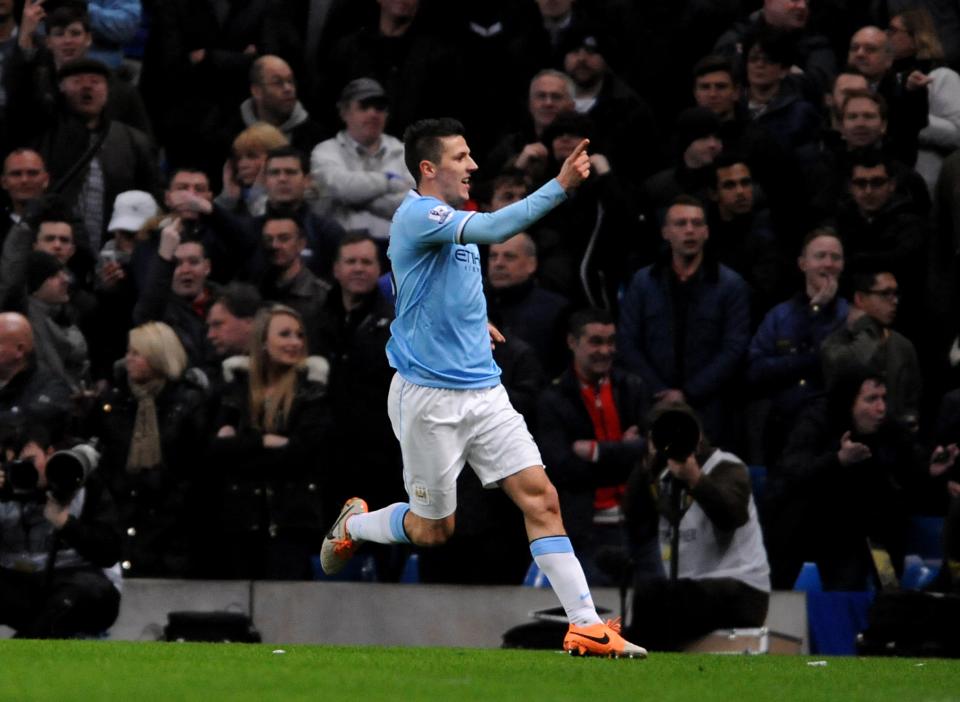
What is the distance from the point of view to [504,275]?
47.9ft

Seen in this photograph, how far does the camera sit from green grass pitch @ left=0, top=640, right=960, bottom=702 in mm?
8219

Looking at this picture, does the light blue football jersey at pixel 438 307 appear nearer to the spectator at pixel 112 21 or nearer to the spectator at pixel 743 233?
the spectator at pixel 743 233

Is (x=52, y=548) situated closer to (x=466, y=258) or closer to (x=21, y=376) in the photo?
(x=21, y=376)

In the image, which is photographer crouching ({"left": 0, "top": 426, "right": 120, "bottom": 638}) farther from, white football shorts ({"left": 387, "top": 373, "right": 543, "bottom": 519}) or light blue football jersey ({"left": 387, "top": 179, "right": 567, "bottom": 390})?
light blue football jersey ({"left": 387, "top": 179, "right": 567, "bottom": 390})

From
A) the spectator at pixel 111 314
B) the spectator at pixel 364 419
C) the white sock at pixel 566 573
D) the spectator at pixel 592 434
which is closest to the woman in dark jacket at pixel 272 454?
the spectator at pixel 364 419

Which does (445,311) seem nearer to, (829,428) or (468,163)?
(468,163)

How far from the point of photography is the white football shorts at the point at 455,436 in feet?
32.3

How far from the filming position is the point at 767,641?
39.0 ft

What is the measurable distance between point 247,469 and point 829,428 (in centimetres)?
371

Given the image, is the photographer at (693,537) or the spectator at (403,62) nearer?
the photographer at (693,537)

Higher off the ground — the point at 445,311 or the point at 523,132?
the point at 523,132

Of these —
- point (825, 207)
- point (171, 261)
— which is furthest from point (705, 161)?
point (171, 261)

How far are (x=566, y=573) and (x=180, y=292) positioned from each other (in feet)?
20.0

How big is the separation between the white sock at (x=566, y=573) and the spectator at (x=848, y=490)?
13.5 feet
